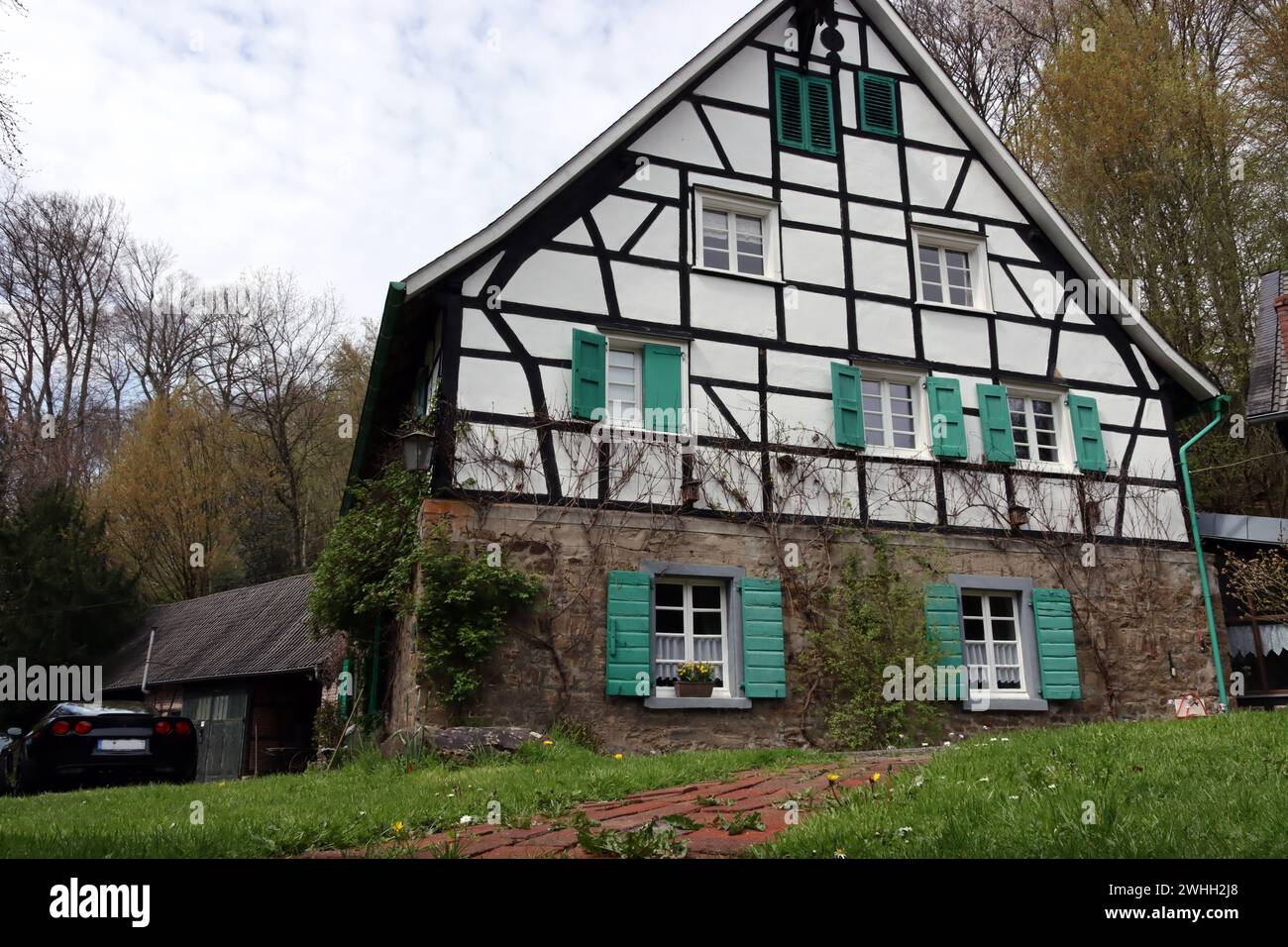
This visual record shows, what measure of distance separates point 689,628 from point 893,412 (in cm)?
399

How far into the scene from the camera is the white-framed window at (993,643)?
12.6 metres

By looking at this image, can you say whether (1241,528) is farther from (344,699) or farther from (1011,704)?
(344,699)

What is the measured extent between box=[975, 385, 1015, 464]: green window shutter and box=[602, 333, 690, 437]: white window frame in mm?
3990

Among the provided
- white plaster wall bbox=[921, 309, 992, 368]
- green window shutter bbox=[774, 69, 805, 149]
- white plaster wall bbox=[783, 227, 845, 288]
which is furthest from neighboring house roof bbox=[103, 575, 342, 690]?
green window shutter bbox=[774, 69, 805, 149]

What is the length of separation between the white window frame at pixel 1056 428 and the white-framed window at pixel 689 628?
4.64 meters

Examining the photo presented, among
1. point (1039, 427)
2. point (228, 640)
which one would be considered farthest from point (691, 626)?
point (228, 640)

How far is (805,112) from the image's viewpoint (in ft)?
45.2

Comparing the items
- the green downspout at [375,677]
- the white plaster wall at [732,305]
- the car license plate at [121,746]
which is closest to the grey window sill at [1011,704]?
the white plaster wall at [732,305]

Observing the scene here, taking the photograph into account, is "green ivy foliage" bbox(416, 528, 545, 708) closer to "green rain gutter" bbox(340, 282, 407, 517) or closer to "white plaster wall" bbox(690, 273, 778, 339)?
"green rain gutter" bbox(340, 282, 407, 517)

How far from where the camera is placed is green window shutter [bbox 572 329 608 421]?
11.5m

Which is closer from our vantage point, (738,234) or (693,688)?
(693,688)

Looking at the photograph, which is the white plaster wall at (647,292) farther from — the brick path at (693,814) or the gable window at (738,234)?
the brick path at (693,814)

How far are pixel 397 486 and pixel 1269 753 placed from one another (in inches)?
335
